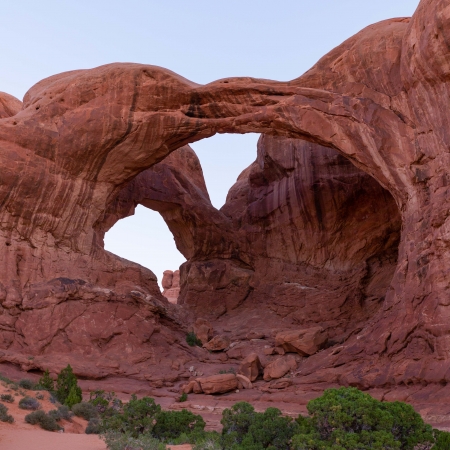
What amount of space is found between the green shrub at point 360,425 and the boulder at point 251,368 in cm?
1078

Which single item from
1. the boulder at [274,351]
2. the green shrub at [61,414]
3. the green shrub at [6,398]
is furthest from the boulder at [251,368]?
the green shrub at [6,398]

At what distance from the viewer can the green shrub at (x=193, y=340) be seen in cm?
2544

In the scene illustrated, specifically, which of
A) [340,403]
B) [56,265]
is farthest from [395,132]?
[56,265]

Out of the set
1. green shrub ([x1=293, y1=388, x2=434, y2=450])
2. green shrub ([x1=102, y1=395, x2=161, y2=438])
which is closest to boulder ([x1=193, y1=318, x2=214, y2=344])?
green shrub ([x1=102, y1=395, x2=161, y2=438])

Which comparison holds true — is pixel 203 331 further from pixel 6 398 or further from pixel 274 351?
pixel 6 398

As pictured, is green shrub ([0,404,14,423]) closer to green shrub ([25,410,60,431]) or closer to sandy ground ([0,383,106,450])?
sandy ground ([0,383,106,450])

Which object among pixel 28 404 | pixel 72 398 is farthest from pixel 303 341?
pixel 28 404

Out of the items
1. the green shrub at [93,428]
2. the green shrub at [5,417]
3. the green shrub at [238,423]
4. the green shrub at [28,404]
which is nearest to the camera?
the green shrub at [238,423]

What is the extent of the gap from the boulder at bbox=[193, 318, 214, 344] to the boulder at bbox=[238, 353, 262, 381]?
577 cm

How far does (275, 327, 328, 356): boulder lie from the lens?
2210cm

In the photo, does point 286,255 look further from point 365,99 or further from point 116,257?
point 365,99

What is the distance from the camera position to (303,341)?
72.9 feet

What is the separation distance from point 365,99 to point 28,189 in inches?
568

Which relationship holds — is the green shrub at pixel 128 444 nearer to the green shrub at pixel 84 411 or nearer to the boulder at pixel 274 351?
the green shrub at pixel 84 411
